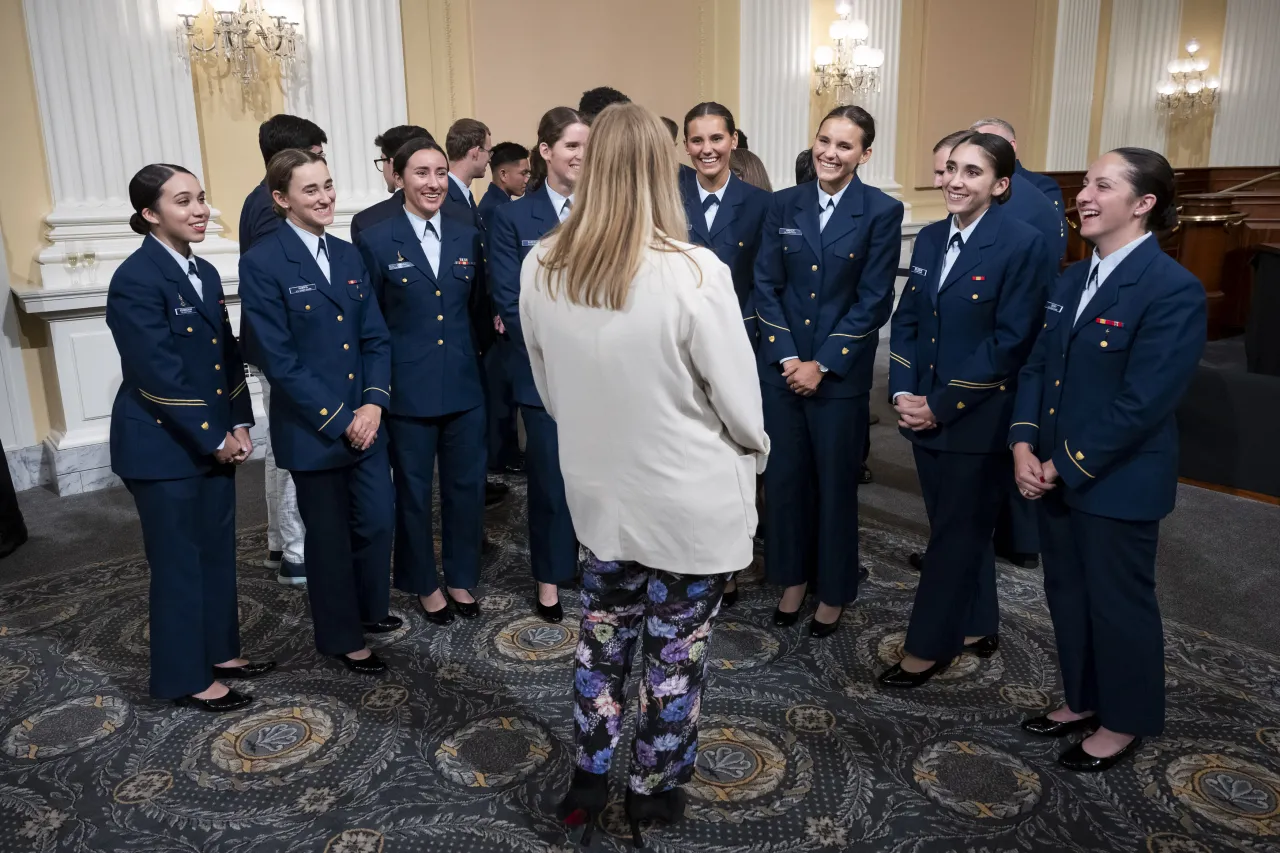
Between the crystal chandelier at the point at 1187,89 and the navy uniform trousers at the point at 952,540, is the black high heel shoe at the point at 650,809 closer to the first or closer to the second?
the navy uniform trousers at the point at 952,540

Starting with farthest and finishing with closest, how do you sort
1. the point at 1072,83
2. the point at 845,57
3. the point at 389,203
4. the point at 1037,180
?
the point at 1072,83 < the point at 845,57 < the point at 1037,180 < the point at 389,203

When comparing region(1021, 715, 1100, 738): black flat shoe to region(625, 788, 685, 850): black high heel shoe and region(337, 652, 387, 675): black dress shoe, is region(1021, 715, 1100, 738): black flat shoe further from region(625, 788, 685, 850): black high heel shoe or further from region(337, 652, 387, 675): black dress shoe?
region(337, 652, 387, 675): black dress shoe

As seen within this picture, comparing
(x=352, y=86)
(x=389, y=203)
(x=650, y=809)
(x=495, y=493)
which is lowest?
(x=495, y=493)

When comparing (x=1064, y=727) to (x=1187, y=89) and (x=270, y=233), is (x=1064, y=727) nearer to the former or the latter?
(x=270, y=233)

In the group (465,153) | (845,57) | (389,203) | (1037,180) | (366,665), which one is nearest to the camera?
(366,665)

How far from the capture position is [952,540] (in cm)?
266

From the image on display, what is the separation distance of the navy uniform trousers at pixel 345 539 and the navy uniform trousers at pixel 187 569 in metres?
0.21

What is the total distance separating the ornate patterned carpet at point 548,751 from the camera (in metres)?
2.15

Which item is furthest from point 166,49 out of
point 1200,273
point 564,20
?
point 1200,273

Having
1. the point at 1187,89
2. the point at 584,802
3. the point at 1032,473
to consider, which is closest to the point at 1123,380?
the point at 1032,473

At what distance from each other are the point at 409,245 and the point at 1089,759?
2.26 meters

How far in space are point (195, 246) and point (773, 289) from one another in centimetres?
335

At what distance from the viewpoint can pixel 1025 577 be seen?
3.53 m

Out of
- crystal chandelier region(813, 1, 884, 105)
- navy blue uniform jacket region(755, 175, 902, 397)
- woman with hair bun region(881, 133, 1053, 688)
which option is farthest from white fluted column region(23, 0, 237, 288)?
crystal chandelier region(813, 1, 884, 105)
